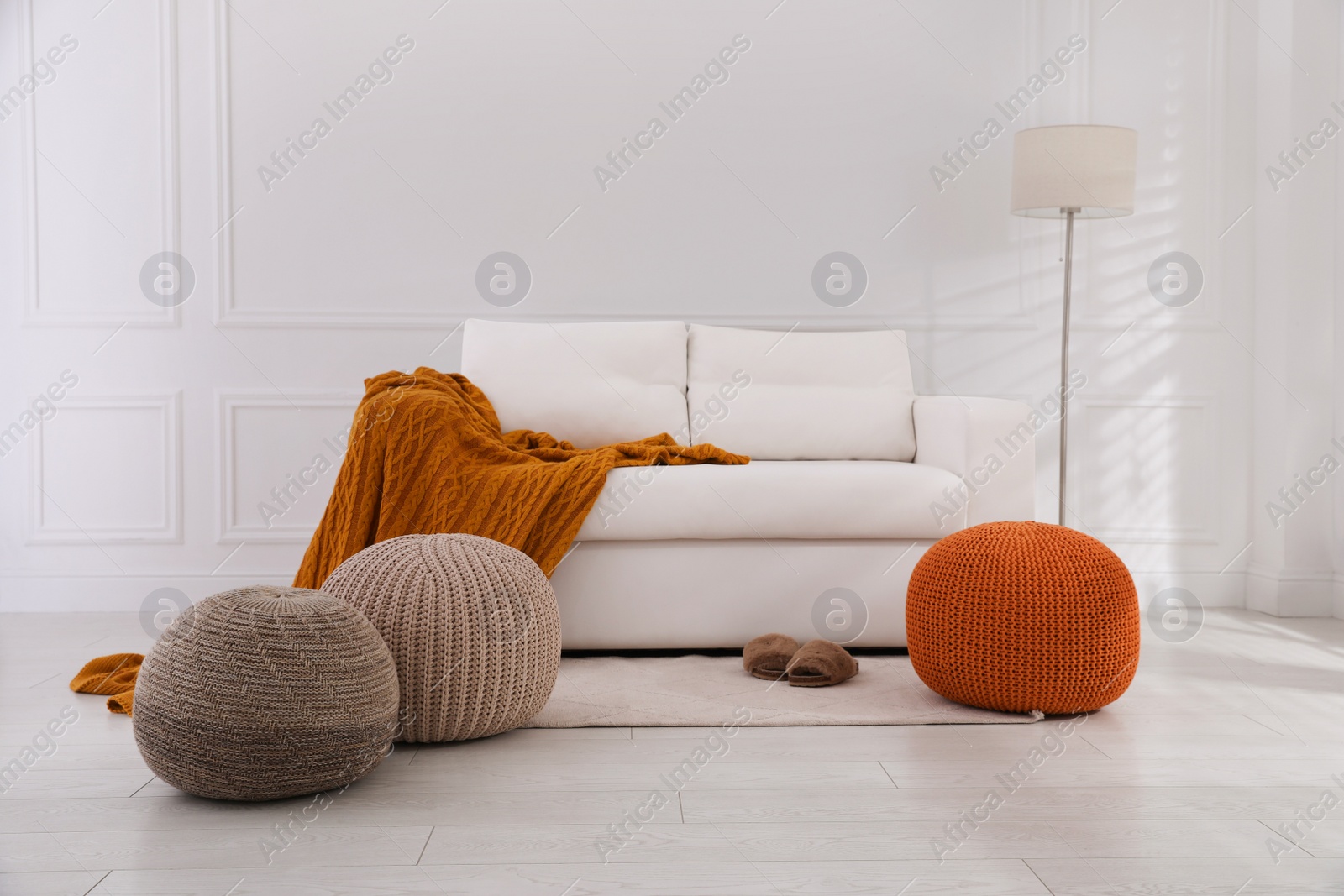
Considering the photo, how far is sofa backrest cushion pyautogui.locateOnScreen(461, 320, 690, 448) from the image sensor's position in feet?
10.1

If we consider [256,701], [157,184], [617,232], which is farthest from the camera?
[617,232]

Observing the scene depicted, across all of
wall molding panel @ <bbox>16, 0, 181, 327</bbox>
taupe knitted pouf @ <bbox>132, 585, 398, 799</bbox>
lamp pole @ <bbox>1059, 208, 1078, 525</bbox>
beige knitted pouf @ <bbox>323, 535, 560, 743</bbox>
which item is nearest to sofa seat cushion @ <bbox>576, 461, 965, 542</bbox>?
beige knitted pouf @ <bbox>323, 535, 560, 743</bbox>

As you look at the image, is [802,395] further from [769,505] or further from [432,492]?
[432,492]

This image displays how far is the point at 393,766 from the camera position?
1.74m

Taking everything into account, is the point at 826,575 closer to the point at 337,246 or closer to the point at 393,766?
the point at 393,766

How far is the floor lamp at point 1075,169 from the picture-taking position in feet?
10.2

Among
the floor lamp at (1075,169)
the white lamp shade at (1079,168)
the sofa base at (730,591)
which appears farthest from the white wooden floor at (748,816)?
the white lamp shade at (1079,168)

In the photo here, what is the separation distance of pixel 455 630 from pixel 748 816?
0.63 meters

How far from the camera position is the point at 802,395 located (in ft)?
10.5

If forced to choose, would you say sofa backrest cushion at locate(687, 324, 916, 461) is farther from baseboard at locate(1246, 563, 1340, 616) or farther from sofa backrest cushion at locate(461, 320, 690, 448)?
baseboard at locate(1246, 563, 1340, 616)

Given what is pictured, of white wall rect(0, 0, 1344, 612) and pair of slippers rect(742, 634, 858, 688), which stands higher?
white wall rect(0, 0, 1344, 612)

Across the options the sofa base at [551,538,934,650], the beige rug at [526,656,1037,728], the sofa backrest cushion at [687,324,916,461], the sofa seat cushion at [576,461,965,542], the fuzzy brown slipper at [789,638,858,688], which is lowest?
the beige rug at [526,656,1037,728]

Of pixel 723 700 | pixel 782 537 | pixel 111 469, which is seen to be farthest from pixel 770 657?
pixel 111 469

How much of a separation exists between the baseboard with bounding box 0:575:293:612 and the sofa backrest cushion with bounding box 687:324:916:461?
5.37ft
